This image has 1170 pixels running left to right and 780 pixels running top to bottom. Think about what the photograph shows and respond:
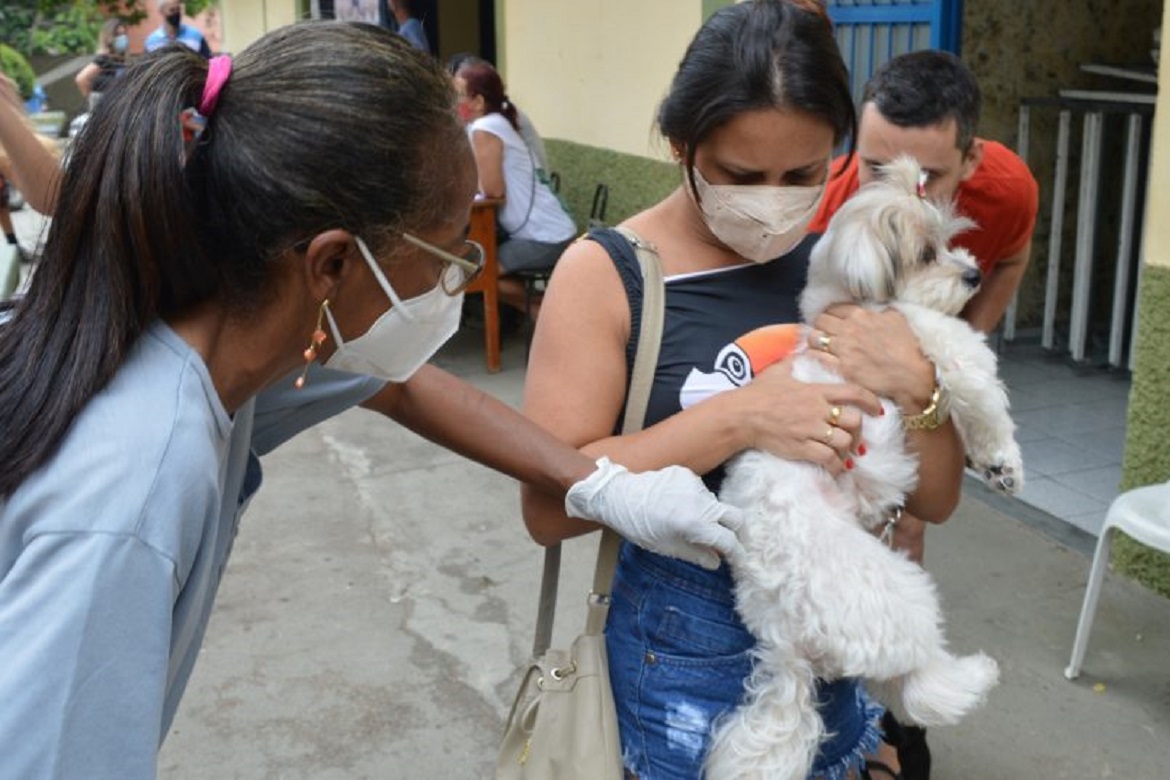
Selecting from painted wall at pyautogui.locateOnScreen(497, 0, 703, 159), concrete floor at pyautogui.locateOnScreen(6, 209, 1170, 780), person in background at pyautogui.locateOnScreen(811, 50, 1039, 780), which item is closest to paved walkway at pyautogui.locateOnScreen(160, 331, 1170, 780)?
concrete floor at pyautogui.locateOnScreen(6, 209, 1170, 780)

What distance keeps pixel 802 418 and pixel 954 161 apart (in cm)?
150

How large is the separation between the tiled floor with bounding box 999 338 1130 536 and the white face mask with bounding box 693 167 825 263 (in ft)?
10.4

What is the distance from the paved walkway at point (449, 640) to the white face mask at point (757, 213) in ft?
6.29

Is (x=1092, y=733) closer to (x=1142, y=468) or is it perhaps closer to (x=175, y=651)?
(x=1142, y=468)

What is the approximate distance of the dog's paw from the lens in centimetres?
220

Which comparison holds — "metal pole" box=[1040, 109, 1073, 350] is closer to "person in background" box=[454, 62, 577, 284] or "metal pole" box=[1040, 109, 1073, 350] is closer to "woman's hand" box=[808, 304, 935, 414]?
"person in background" box=[454, 62, 577, 284]

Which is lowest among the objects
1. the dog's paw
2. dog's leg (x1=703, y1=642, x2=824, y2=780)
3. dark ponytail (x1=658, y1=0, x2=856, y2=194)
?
dog's leg (x1=703, y1=642, x2=824, y2=780)

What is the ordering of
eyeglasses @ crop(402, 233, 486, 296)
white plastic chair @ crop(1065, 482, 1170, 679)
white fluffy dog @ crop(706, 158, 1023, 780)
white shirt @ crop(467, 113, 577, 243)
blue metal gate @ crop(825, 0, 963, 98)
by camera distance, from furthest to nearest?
white shirt @ crop(467, 113, 577, 243) → blue metal gate @ crop(825, 0, 963, 98) → white plastic chair @ crop(1065, 482, 1170, 679) → white fluffy dog @ crop(706, 158, 1023, 780) → eyeglasses @ crop(402, 233, 486, 296)

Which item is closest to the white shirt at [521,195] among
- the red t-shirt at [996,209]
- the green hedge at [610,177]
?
the green hedge at [610,177]

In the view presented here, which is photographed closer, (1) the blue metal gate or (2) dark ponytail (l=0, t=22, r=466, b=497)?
(2) dark ponytail (l=0, t=22, r=466, b=497)

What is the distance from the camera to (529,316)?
23.9 ft

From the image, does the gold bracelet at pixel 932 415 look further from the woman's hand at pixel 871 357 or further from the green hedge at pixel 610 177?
the green hedge at pixel 610 177

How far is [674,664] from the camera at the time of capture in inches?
73.8

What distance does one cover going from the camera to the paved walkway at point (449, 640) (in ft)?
11.2
